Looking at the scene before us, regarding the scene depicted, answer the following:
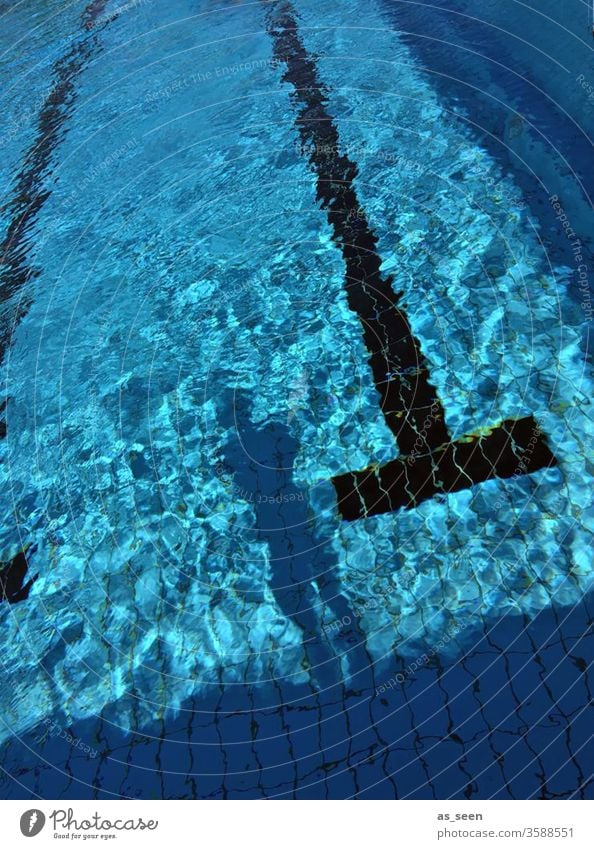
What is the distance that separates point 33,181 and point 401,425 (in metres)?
4.85

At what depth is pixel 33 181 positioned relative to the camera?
6.78 m

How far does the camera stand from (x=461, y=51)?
21.1ft

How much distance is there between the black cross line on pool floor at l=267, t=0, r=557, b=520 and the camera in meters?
3.52

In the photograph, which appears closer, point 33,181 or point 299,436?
point 299,436

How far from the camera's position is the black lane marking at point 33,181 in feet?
18.4

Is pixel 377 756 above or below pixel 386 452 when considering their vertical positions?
below

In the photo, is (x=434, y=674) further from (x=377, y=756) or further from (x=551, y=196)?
(x=551, y=196)

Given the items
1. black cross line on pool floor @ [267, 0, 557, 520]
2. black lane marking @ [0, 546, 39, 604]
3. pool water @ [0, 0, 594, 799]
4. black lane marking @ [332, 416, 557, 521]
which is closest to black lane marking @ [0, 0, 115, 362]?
pool water @ [0, 0, 594, 799]

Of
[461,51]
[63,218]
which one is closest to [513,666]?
[63,218]

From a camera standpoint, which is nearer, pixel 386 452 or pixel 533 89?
pixel 386 452

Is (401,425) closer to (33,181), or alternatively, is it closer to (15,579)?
(15,579)

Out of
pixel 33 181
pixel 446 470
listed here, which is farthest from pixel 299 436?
pixel 33 181

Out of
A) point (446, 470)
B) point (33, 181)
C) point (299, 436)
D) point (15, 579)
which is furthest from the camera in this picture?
point (33, 181)

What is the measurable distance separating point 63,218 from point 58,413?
2.42 meters
